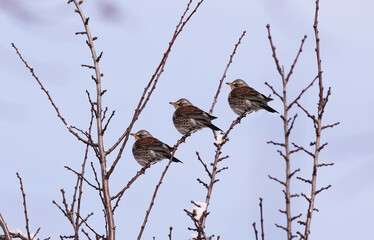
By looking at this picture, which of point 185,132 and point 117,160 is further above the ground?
point 185,132

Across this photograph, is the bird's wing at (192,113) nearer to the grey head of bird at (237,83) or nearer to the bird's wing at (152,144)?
the bird's wing at (152,144)

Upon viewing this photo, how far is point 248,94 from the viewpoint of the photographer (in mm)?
11797

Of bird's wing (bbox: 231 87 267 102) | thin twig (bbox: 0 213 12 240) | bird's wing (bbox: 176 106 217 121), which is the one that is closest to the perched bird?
Answer: bird's wing (bbox: 176 106 217 121)

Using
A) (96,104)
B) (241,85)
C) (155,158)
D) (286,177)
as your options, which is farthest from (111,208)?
(241,85)

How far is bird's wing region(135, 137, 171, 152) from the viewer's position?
9.90 meters

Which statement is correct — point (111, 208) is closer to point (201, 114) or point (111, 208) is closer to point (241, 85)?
point (201, 114)

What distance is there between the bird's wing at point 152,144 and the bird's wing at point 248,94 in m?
2.61

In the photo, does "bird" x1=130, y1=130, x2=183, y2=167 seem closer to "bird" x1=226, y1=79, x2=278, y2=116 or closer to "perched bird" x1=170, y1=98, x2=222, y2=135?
"perched bird" x1=170, y1=98, x2=222, y2=135

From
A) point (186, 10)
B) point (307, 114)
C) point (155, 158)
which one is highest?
point (155, 158)

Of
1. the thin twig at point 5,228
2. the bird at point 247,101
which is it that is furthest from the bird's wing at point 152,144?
the thin twig at point 5,228

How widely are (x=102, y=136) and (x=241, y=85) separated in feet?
27.2

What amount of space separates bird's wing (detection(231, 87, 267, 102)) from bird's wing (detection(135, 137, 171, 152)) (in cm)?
261

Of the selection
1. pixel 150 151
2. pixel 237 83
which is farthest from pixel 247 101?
pixel 150 151

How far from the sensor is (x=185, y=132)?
11.0 m
